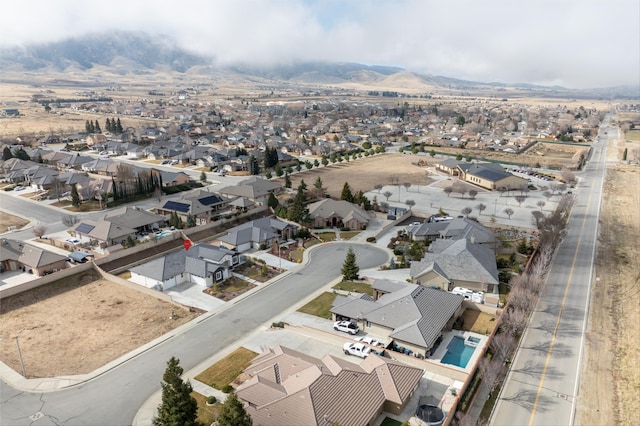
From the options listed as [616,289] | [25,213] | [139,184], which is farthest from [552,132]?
[25,213]

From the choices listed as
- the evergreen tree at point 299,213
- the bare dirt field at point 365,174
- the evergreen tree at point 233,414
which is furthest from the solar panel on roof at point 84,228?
the evergreen tree at point 233,414

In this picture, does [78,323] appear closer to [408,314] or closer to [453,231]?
[408,314]

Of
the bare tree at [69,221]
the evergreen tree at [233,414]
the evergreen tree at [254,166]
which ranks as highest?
the evergreen tree at [254,166]

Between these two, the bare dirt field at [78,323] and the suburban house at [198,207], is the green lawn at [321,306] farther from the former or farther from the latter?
the suburban house at [198,207]

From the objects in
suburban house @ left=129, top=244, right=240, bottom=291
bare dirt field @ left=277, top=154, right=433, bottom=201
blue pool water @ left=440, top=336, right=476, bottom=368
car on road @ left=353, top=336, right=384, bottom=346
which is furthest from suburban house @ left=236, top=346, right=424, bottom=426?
bare dirt field @ left=277, top=154, right=433, bottom=201

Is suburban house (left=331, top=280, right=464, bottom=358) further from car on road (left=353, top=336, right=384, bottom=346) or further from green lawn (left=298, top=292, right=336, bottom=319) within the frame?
green lawn (left=298, top=292, right=336, bottom=319)
